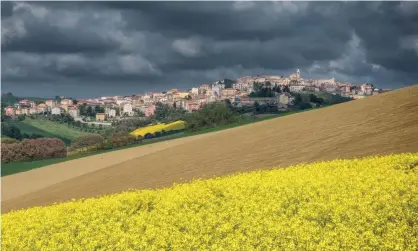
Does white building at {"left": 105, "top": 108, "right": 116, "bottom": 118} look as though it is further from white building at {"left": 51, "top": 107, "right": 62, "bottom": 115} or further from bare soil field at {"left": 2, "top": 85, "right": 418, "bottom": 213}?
bare soil field at {"left": 2, "top": 85, "right": 418, "bottom": 213}

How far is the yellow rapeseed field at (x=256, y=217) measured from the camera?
349 inches

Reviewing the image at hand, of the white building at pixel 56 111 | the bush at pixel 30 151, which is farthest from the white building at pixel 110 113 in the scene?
the bush at pixel 30 151

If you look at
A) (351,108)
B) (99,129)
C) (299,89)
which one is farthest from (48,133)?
(351,108)

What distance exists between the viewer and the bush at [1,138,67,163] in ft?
218

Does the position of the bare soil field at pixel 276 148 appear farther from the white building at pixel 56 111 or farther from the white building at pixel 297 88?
the white building at pixel 297 88

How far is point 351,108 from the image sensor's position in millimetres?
29250

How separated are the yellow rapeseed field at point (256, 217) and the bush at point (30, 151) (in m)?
55.9

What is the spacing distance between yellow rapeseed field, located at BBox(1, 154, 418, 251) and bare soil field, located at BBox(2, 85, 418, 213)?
6.40 m

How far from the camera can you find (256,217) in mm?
9766

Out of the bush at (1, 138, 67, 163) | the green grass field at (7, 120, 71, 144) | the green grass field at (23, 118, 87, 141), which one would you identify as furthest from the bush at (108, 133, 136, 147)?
the green grass field at (23, 118, 87, 141)

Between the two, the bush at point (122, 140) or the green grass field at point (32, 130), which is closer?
the bush at point (122, 140)

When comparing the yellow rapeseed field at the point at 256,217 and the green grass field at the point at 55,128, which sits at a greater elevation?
the yellow rapeseed field at the point at 256,217

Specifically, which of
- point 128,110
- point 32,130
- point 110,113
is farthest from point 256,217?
point 128,110

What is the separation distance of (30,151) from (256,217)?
205 ft
